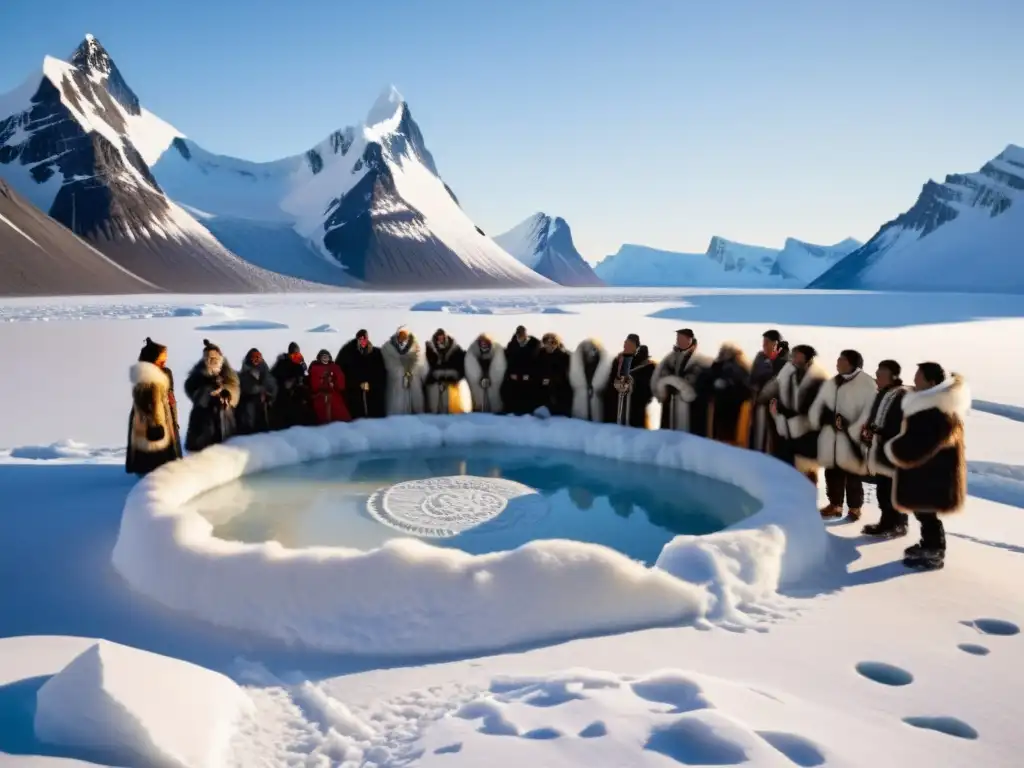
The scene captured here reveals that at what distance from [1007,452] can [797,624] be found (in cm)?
614

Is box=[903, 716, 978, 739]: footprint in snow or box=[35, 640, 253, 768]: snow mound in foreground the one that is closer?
box=[35, 640, 253, 768]: snow mound in foreground

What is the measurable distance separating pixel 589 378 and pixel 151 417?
4.66 metres

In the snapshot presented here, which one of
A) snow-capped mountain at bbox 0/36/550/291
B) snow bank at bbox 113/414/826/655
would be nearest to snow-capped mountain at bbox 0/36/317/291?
snow-capped mountain at bbox 0/36/550/291

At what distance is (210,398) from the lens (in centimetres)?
704

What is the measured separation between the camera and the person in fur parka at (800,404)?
5992mm

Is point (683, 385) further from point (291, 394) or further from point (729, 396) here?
point (291, 394)

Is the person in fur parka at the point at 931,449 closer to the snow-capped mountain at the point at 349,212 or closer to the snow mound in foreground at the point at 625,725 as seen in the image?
the snow mound in foreground at the point at 625,725

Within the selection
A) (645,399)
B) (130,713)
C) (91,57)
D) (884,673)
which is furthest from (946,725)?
(91,57)

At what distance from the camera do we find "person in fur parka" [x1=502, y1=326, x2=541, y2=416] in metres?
8.64

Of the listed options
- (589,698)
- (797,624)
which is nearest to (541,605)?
(589,698)

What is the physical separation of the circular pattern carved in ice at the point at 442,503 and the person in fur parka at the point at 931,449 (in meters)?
3.01

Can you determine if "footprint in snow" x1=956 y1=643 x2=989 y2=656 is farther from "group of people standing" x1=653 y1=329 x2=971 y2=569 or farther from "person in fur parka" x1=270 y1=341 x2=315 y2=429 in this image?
"person in fur parka" x1=270 y1=341 x2=315 y2=429

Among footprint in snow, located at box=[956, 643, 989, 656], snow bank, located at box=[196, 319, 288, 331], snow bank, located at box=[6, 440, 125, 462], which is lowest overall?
snow bank, located at box=[6, 440, 125, 462]

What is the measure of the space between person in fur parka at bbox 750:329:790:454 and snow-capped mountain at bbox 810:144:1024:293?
10903 centimetres
